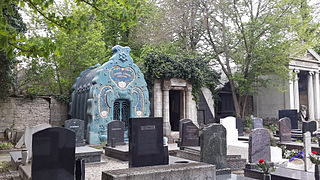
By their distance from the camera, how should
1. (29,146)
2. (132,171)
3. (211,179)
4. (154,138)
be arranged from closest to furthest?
1. (132,171)
2. (211,179)
3. (154,138)
4. (29,146)

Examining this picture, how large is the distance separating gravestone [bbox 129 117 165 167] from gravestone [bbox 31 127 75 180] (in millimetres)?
1481

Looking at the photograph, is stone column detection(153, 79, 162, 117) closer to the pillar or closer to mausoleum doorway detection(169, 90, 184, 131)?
the pillar

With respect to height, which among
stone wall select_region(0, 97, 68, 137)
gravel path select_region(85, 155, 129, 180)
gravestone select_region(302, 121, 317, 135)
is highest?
stone wall select_region(0, 97, 68, 137)

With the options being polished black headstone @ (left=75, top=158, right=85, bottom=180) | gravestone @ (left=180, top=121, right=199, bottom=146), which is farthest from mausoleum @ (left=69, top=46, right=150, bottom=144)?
polished black headstone @ (left=75, top=158, right=85, bottom=180)

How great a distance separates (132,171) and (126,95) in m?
11.3

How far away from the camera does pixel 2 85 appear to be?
570 inches

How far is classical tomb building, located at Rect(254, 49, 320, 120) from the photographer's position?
23.2 meters

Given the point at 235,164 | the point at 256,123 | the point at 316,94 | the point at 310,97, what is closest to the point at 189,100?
the point at 256,123

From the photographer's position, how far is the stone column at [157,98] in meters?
17.2

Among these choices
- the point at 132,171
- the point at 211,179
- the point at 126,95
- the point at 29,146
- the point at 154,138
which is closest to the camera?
the point at 132,171

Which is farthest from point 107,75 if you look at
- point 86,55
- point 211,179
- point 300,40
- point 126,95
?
point 300,40

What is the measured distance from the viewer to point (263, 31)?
19828 mm

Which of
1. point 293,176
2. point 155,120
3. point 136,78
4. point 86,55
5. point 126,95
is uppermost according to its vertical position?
point 86,55

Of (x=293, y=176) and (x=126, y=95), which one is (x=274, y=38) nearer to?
(x=126, y=95)
